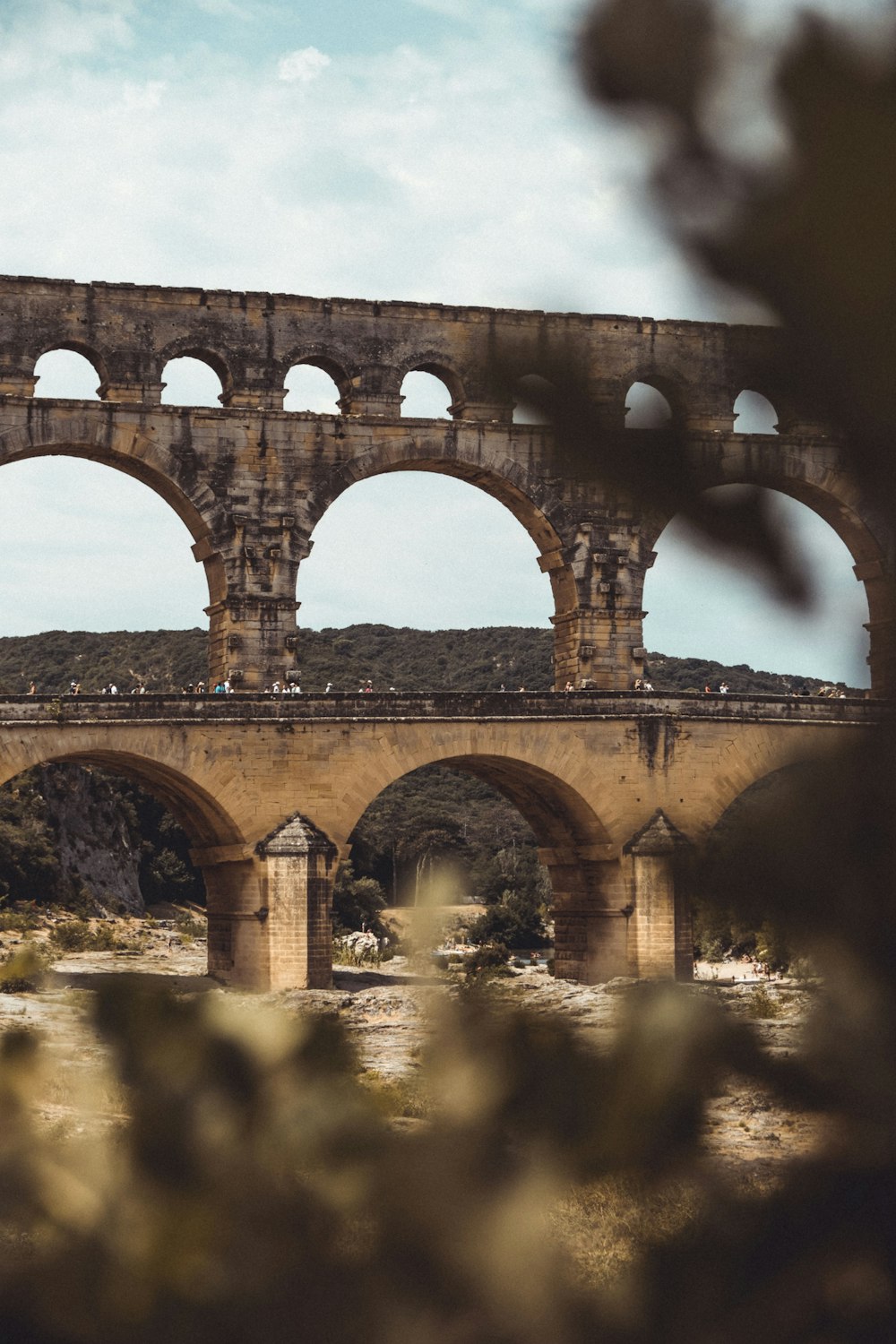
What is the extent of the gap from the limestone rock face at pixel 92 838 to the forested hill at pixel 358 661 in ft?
39.7

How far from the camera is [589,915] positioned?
29156mm

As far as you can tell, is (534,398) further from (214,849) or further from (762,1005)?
(214,849)

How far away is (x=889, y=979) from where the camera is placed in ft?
11.7

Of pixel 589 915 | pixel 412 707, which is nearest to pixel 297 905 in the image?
pixel 412 707

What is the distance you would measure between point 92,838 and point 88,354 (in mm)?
20601

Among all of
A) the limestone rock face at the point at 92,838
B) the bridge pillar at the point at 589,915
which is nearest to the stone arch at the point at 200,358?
the bridge pillar at the point at 589,915

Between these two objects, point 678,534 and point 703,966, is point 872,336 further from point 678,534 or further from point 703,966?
point 703,966

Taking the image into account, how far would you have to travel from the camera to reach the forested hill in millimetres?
63000

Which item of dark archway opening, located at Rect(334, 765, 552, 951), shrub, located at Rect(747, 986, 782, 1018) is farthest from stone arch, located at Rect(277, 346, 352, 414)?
shrub, located at Rect(747, 986, 782, 1018)

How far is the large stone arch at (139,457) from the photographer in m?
28.4

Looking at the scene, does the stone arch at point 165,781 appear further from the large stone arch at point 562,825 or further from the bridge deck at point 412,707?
the large stone arch at point 562,825

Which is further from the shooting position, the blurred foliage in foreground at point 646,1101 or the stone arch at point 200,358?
the stone arch at point 200,358

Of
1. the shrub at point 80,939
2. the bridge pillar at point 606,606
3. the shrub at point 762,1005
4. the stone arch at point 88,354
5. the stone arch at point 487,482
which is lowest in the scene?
the shrub at point 80,939

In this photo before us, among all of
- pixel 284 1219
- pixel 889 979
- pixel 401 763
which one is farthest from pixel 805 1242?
pixel 401 763
